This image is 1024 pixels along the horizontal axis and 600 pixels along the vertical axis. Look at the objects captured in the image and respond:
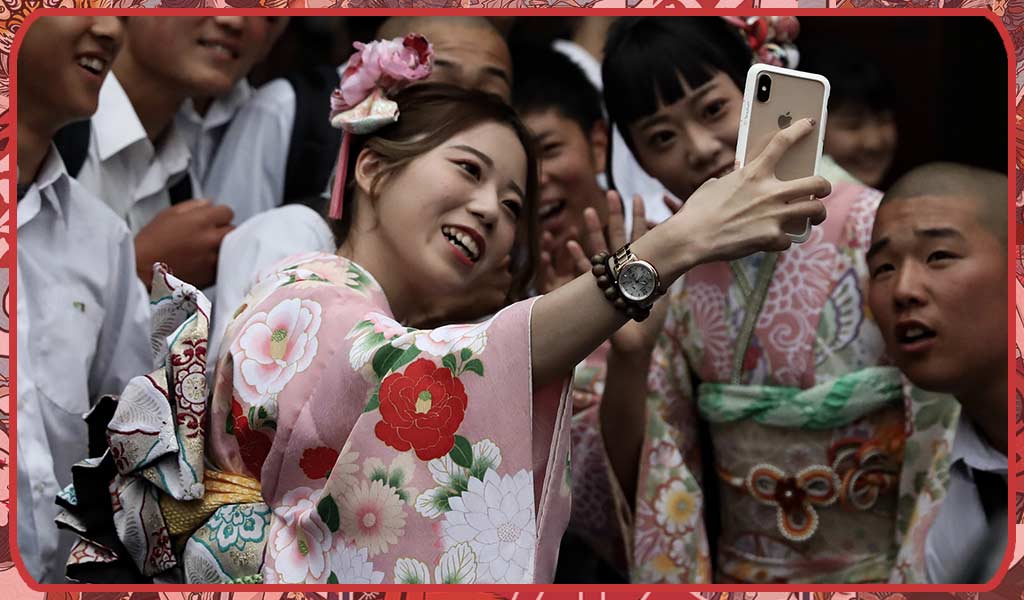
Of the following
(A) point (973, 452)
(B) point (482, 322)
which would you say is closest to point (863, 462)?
(A) point (973, 452)

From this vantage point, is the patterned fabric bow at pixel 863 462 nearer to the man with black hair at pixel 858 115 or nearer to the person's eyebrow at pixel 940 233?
the person's eyebrow at pixel 940 233

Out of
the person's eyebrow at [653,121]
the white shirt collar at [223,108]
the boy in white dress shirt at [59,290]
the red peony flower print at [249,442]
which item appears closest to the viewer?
the red peony flower print at [249,442]

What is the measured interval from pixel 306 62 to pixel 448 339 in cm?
152

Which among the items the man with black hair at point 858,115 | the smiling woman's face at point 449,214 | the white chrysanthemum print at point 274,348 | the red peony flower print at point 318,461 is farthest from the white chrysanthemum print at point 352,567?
the man with black hair at point 858,115

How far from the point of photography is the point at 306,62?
9.59ft

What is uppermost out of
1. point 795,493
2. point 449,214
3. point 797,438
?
point 449,214

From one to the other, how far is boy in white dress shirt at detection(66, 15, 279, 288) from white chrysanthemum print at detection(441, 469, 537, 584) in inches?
45.3

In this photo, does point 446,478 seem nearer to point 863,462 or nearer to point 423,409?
point 423,409

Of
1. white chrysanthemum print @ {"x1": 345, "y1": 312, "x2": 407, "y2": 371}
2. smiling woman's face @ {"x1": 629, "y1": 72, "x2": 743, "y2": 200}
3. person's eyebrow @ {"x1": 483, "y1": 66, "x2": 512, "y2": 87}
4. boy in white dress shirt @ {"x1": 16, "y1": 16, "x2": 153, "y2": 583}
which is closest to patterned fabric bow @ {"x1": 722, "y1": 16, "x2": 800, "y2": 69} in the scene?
smiling woman's face @ {"x1": 629, "y1": 72, "x2": 743, "y2": 200}

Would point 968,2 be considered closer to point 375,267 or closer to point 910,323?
point 910,323

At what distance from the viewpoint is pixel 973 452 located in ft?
7.58

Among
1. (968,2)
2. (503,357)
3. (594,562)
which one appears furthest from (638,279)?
(594,562)

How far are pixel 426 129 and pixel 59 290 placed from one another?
33.1 inches

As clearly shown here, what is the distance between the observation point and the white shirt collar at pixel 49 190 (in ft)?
7.21
